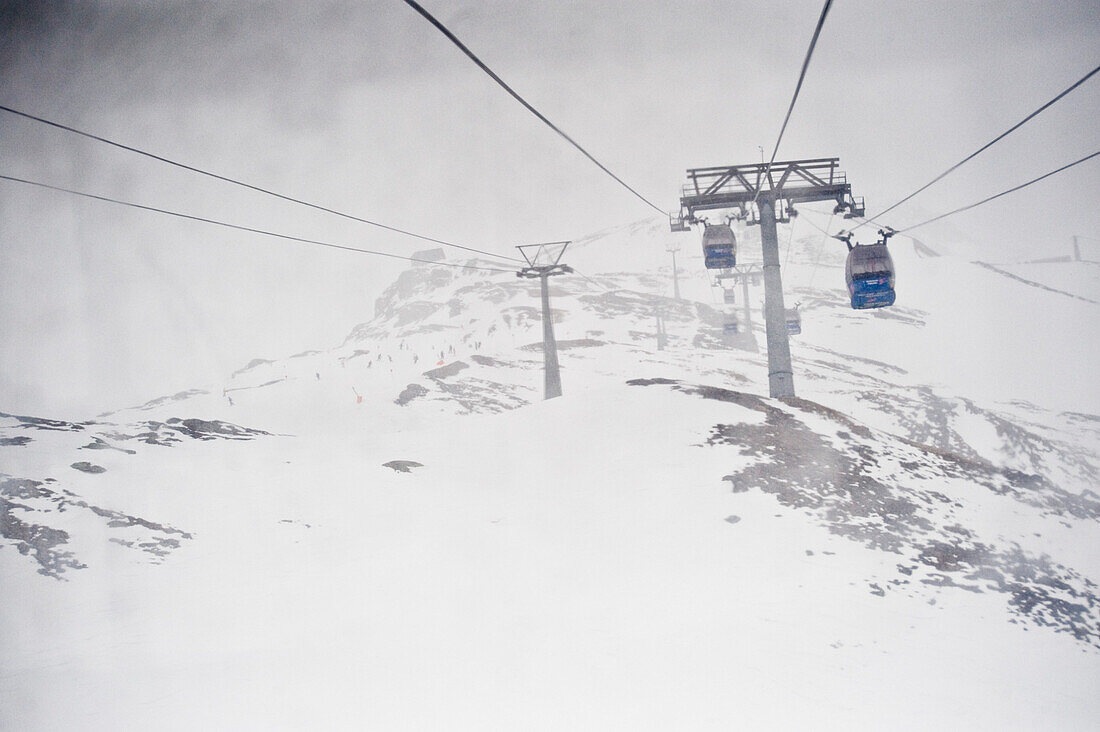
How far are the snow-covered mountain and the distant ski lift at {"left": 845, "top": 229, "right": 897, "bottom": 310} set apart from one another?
4.29m

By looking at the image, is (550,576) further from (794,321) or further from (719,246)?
(794,321)

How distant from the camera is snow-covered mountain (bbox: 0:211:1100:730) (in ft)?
22.7

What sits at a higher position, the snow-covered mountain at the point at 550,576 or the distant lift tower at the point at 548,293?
the distant lift tower at the point at 548,293

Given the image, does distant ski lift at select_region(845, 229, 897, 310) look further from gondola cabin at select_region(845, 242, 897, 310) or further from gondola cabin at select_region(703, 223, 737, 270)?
gondola cabin at select_region(703, 223, 737, 270)

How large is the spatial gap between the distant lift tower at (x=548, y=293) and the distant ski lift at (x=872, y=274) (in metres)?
13.6

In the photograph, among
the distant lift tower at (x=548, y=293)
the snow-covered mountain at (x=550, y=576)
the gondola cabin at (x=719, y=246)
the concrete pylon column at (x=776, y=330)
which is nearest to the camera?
the snow-covered mountain at (x=550, y=576)

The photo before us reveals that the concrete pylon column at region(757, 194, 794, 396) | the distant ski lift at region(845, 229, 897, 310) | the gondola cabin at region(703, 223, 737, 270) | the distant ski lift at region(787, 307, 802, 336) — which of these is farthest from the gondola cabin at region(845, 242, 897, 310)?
the distant ski lift at region(787, 307, 802, 336)

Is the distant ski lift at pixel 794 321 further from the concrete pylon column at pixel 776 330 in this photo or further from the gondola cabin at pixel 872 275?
the gondola cabin at pixel 872 275

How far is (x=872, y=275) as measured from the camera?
16.7 meters

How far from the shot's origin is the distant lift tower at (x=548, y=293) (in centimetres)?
2800

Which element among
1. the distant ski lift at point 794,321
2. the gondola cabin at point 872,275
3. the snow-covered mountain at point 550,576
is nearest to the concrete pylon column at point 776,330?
the snow-covered mountain at point 550,576

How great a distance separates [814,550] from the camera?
1059cm

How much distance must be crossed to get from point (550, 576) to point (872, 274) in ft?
45.5

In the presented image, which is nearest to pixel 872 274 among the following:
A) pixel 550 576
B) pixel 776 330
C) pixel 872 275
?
pixel 872 275
